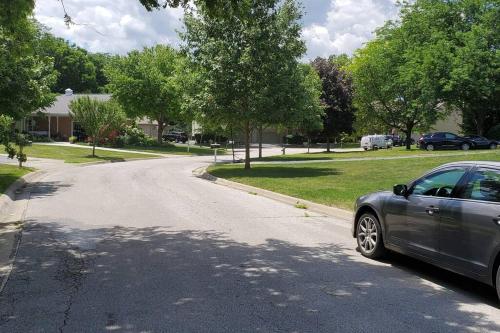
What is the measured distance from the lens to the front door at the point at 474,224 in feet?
17.9

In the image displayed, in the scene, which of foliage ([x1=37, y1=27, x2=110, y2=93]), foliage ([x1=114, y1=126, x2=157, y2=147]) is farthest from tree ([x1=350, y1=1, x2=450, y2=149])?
foliage ([x1=37, y1=27, x2=110, y2=93])

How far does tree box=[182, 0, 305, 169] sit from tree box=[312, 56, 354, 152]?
24.8 metres

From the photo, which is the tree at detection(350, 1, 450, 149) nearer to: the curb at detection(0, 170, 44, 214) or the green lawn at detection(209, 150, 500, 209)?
the green lawn at detection(209, 150, 500, 209)

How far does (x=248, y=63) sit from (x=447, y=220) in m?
18.0

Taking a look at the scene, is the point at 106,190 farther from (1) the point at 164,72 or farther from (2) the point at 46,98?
(1) the point at 164,72

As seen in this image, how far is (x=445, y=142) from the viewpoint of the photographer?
40.6 meters

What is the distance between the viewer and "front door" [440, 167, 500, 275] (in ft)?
17.9

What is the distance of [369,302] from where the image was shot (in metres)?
5.50

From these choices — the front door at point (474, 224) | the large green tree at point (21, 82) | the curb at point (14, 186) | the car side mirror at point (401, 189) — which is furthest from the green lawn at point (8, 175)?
the front door at point (474, 224)

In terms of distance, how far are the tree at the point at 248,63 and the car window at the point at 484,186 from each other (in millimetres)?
17378

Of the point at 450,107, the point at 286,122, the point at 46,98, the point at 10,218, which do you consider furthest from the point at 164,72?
the point at 10,218

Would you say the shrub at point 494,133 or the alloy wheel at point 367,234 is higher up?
the shrub at point 494,133

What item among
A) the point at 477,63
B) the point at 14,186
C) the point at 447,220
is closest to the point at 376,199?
the point at 447,220

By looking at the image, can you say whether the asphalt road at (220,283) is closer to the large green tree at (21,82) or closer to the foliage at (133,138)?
the large green tree at (21,82)
